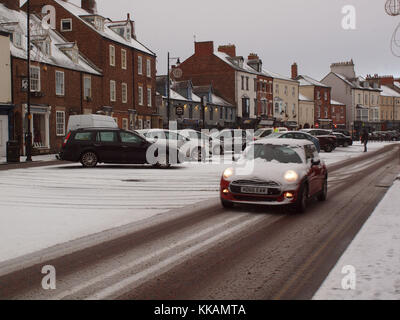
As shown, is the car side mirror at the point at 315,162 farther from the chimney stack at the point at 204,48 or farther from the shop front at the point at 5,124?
the chimney stack at the point at 204,48

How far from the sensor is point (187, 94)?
5650 centimetres

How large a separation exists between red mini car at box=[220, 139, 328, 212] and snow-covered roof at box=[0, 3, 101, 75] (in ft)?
80.2

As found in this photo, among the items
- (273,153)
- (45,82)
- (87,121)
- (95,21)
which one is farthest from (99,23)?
(273,153)

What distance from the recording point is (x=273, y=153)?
35.8 ft

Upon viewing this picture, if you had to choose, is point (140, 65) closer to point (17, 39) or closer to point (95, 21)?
point (95, 21)

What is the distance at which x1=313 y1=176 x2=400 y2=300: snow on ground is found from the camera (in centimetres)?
501

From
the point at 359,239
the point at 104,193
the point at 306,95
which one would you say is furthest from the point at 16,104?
the point at 306,95

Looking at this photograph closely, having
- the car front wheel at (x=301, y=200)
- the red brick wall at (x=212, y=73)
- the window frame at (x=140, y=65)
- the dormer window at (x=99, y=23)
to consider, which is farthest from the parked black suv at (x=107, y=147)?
the red brick wall at (x=212, y=73)

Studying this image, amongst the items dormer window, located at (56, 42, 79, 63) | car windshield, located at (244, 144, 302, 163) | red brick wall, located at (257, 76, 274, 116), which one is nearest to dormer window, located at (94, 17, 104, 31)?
dormer window, located at (56, 42, 79, 63)

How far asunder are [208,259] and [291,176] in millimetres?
3833

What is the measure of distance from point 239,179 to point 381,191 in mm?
5610

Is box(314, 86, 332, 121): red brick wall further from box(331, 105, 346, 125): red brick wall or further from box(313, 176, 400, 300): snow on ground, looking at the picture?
box(313, 176, 400, 300): snow on ground

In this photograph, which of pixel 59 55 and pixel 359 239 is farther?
pixel 59 55
